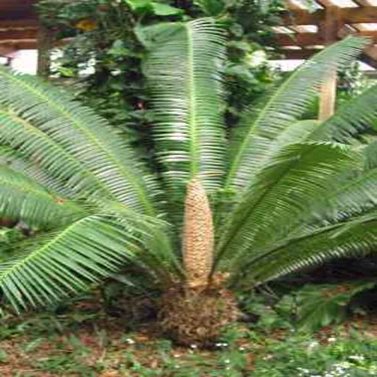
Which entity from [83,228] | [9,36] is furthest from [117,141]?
[9,36]

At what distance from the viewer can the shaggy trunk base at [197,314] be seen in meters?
4.23

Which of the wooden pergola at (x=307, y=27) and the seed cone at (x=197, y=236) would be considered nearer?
the seed cone at (x=197, y=236)

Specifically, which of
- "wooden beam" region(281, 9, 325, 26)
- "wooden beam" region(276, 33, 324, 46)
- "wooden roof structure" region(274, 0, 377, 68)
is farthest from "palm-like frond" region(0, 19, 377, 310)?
"wooden beam" region(276, 33, 324, 46)

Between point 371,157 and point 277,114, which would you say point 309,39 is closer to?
point 277,114

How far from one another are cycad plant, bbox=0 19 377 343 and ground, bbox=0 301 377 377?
0.15m

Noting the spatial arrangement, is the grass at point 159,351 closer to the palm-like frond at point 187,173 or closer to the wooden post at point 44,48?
the palm-like frond at point 187,173

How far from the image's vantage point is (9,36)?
9.64 meters

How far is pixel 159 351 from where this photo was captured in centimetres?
421

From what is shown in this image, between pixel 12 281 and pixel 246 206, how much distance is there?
1406 millimetres

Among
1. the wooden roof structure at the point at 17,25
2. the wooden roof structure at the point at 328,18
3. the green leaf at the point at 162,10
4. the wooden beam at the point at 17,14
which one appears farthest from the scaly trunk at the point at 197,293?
the wooden beam at the point at 17,14

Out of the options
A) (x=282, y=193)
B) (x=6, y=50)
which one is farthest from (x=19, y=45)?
(x=282, y=193)

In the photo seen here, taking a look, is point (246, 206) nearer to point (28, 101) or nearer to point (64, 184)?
point (64, 184)

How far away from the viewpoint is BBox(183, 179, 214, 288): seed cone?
13.8ft

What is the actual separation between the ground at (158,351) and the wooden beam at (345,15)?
3624 mm
